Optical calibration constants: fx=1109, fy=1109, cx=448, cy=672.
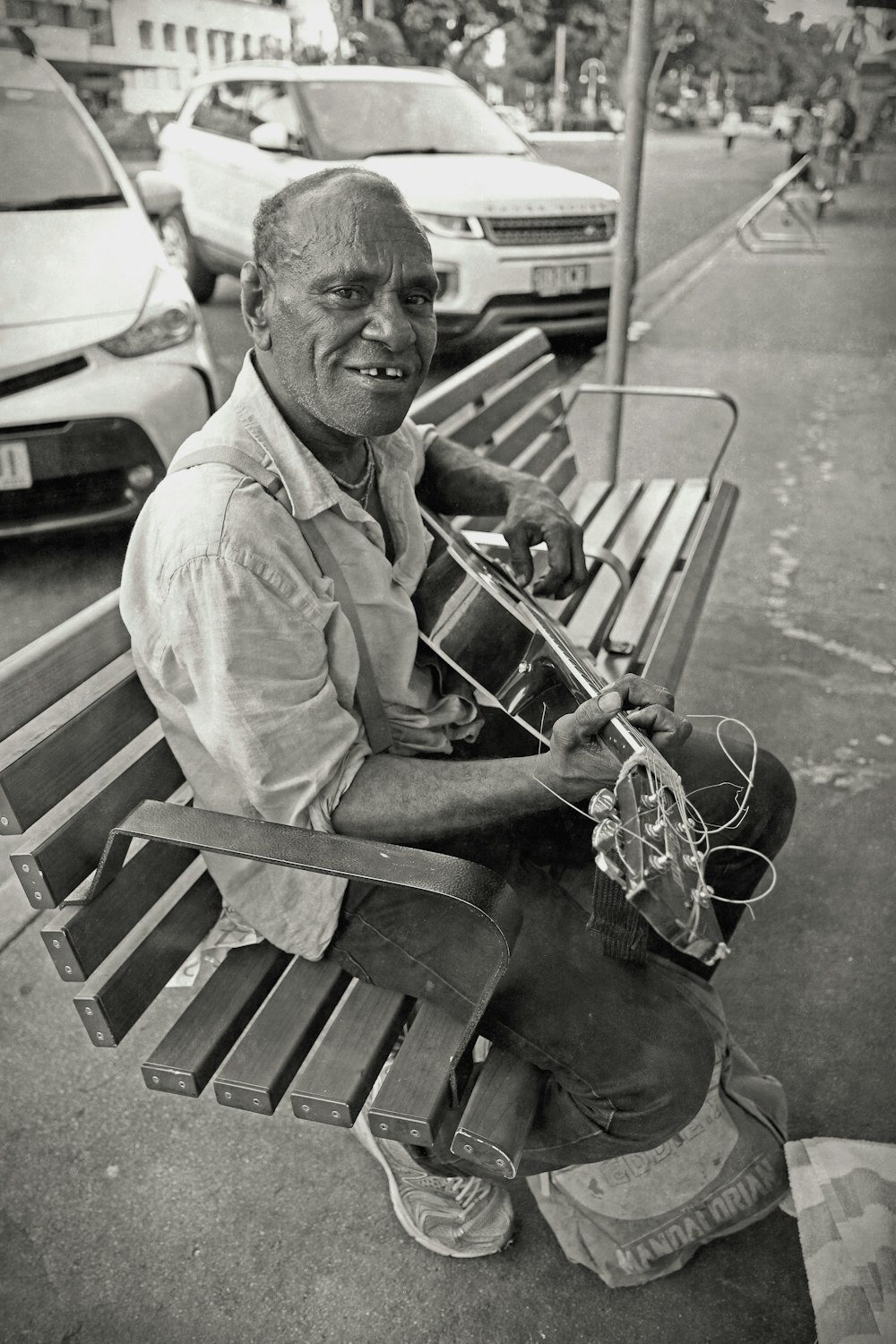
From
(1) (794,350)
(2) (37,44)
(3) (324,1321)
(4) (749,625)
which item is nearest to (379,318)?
(2) (37,44)

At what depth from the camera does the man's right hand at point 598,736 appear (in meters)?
1.61

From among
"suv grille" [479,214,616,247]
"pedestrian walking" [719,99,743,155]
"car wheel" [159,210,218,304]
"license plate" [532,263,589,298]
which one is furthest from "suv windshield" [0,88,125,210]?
"pedestrian walking" [719,99,743,155]

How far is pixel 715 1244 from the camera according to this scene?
6.58 feet

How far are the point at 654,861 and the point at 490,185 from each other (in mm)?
5184

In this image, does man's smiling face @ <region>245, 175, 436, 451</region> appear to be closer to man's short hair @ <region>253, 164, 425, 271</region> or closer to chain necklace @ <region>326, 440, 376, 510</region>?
man's short hair @ <region>253, 164, 425, 271</region>

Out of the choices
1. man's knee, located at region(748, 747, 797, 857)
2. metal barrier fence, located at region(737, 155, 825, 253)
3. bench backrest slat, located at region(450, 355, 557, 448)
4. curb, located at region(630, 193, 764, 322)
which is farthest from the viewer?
metal barrier fence, located at region(737, 155, 825, 253)

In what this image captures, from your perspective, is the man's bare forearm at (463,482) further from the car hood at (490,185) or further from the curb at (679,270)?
the curb at (679,270)

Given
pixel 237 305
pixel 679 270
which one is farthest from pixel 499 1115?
pixel 679 270

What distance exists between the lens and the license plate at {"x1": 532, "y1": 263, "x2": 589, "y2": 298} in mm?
6398

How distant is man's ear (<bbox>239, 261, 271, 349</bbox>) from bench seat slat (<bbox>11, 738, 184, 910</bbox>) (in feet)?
2.39

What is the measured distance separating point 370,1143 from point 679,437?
510 centimetres

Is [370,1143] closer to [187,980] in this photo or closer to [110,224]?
[187,980]

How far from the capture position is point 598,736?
1.66m

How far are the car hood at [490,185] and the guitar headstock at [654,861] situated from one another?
3.86m
